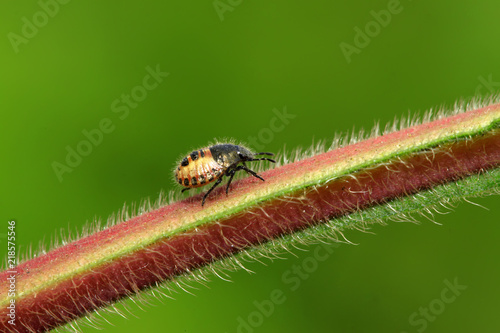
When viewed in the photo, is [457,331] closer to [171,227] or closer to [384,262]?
[384,262]

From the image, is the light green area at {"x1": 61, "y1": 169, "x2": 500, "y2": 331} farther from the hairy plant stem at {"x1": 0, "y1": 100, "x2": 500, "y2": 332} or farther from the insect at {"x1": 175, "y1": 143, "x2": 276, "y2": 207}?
the insect at {"x1": 175, "y1": 143, "x2": 276, "y2": 207}

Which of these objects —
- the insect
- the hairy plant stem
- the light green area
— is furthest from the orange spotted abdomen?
the light green area

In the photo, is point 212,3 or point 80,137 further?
point 212,3

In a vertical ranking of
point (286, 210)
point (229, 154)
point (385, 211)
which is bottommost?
point (385, 211)

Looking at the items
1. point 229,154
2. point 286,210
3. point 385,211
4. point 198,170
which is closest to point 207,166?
point 198,170

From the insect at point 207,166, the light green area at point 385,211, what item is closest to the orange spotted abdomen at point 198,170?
the insect at point 207,166

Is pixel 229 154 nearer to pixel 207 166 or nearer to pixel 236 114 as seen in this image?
pixel 207 166

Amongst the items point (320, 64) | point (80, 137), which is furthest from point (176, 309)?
point (320, 64)
